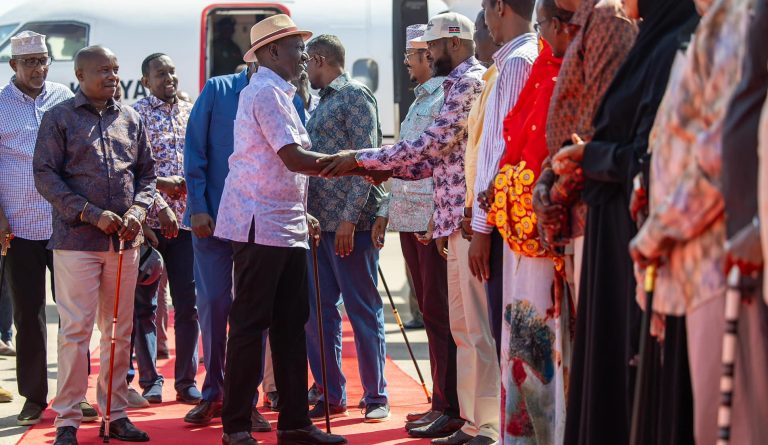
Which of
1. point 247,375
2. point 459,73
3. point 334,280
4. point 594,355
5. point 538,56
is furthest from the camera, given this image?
point 334,280

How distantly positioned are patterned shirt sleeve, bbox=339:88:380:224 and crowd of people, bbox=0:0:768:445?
20 millimetres

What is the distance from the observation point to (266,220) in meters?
5.81

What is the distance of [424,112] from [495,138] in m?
1.50

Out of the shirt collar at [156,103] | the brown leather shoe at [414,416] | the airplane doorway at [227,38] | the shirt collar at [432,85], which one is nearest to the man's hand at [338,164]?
the shirt collar at [432,85]

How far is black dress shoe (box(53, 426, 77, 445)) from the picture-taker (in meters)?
6.05

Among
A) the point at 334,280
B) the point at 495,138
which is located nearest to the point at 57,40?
the point at 334,280

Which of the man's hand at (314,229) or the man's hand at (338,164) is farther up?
the man's hand at (338,164)

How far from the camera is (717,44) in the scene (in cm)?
295

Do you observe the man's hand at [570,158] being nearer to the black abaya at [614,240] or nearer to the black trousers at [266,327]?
the black abaya at [614,240]

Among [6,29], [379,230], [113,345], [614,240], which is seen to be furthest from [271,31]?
[6,29]

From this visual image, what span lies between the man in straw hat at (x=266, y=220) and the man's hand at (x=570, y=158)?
6.46ft

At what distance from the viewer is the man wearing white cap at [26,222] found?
6980 millimetres

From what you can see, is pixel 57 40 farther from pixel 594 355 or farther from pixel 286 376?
pixel 594 355

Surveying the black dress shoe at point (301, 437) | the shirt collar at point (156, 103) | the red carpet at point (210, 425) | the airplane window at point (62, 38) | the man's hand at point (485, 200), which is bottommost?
the red carpet at point (210, 425)
